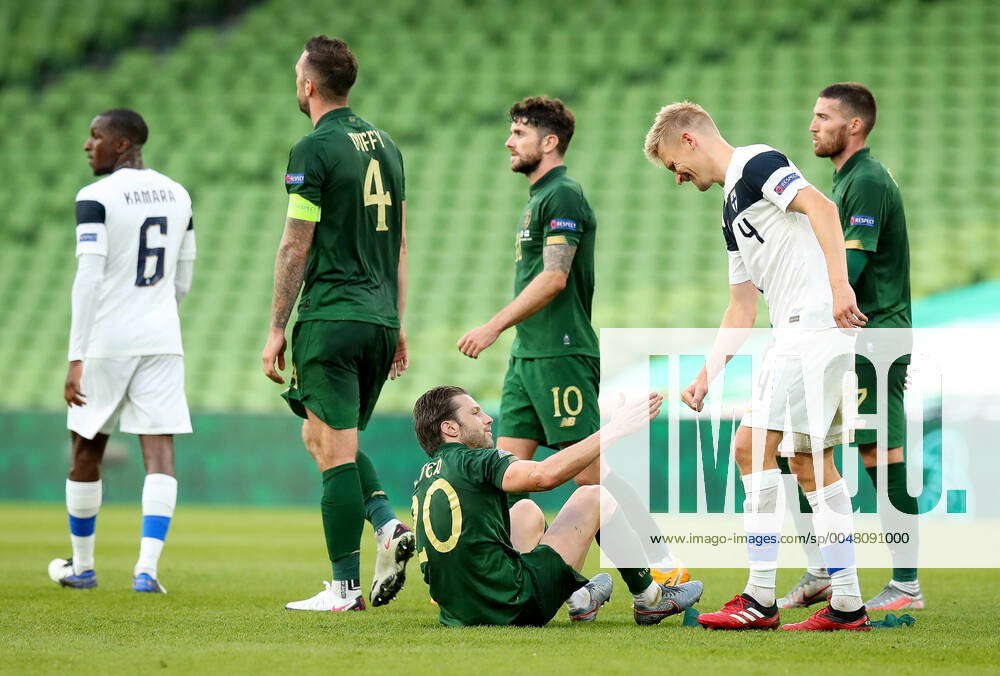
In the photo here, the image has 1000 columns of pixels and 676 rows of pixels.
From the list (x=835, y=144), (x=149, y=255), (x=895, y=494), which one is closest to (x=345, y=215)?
(x=149, y=255)

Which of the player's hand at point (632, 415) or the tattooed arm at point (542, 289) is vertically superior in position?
the tattooed arm at point (542, 289)

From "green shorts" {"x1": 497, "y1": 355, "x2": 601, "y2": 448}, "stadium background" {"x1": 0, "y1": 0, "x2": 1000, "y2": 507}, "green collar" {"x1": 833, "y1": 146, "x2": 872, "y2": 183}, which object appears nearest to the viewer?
"green collar" {"x1": 833, "y1": 146, "x2": 872, "y2": 183}

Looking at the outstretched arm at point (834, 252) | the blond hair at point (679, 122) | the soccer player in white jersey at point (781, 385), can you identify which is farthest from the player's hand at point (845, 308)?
the blond hair at point (679, 122)

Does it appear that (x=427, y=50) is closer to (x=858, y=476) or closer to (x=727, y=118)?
(x=727, y=118)

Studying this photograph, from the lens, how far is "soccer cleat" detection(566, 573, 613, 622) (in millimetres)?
5398

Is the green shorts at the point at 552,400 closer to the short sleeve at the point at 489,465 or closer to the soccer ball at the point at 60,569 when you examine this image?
the short sleeve at the point at 489,465

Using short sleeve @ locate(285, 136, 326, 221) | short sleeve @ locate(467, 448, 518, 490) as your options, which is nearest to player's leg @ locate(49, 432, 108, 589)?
short sleeve @ locate(285, 136, 326, 221)

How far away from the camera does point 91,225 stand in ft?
21.6

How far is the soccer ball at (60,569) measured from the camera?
676cm

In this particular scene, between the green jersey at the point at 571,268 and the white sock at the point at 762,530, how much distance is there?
1562mm

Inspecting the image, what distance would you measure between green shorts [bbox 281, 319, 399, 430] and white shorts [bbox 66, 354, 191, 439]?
54.6 inches

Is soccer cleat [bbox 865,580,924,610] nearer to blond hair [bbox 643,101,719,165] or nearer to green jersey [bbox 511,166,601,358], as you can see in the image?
green jersey [bbox 511,166,601,358]

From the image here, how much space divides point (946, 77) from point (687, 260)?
544cm

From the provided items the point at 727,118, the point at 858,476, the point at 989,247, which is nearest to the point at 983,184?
the point at 989,247
